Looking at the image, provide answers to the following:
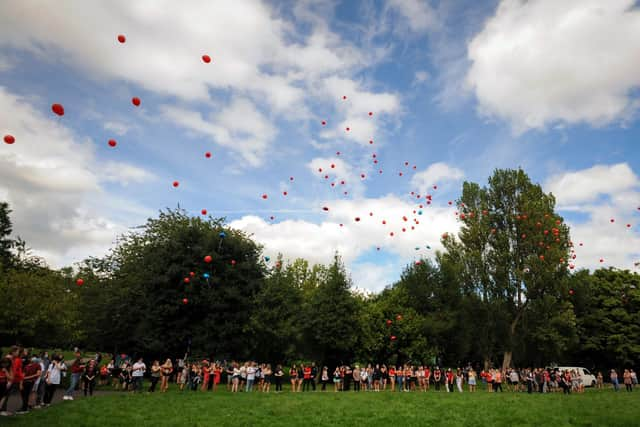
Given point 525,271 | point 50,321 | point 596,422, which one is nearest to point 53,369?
point 50,321

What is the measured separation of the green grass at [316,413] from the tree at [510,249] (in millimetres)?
21134

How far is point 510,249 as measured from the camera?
38.3 m

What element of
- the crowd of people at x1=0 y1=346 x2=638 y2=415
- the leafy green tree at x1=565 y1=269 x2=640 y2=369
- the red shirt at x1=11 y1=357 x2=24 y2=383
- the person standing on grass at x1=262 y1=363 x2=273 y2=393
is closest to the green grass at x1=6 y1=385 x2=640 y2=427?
the red shirt at x1=11 y1=357 x2=24 y2=383

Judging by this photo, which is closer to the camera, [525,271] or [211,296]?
[211,296]

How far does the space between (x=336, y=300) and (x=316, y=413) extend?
2071 centimetres

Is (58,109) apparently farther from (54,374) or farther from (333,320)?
(333,320)

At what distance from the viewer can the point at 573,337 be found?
39.3 m

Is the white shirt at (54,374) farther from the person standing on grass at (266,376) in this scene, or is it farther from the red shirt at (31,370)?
the person standing on grass at (266,376)

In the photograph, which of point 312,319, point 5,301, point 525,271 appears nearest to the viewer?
point 5,301

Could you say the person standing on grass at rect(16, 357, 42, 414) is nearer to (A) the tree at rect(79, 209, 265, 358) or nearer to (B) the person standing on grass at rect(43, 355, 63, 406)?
(B) the person standing on grass at rect(43, 355, 63, 406)

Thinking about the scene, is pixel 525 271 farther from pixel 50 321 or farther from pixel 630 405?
pixel 50 321

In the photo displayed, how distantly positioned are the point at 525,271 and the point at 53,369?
35190 mm

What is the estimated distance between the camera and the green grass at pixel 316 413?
11914 mm

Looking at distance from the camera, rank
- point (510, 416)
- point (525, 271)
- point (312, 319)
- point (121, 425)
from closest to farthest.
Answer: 1. point (121, 425)
2. point (510, 416)
3. point (312, 319)
4. point (525, 271)
